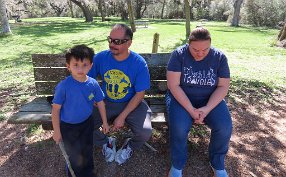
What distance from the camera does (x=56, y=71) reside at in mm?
4566

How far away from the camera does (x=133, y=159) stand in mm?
4117

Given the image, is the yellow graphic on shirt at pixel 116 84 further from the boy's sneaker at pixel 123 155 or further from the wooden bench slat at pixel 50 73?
the wooden bench slat at pixel 50 73

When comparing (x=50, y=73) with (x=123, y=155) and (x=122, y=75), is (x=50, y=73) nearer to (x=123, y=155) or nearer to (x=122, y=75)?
(x=122, y=75)

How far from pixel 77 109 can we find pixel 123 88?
30.6 inches

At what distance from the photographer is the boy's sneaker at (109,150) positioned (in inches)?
158

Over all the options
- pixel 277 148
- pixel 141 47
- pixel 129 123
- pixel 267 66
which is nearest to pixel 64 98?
pixel 129 123

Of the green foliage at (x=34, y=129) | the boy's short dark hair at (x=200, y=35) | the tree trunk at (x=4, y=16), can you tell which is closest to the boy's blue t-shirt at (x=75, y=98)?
the boy's short dark hair at (x=200, y=35)

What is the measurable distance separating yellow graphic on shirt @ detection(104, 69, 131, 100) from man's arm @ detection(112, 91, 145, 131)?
16cm

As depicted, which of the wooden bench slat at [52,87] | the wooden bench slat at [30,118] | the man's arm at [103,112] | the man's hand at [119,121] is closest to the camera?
the man's arm at [103,112]

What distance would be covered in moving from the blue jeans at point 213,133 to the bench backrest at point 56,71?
39.3 inches

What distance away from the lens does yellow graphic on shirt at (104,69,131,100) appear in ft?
12.8

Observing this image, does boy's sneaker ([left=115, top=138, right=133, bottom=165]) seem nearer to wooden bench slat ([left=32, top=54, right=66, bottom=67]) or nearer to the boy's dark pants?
the boy's dark pants

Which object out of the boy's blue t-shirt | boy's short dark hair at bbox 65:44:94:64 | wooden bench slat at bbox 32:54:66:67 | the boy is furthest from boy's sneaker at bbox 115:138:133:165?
wooden bench slat at bbox 32:54:66:67

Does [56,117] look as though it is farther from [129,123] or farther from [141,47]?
[141,47]
